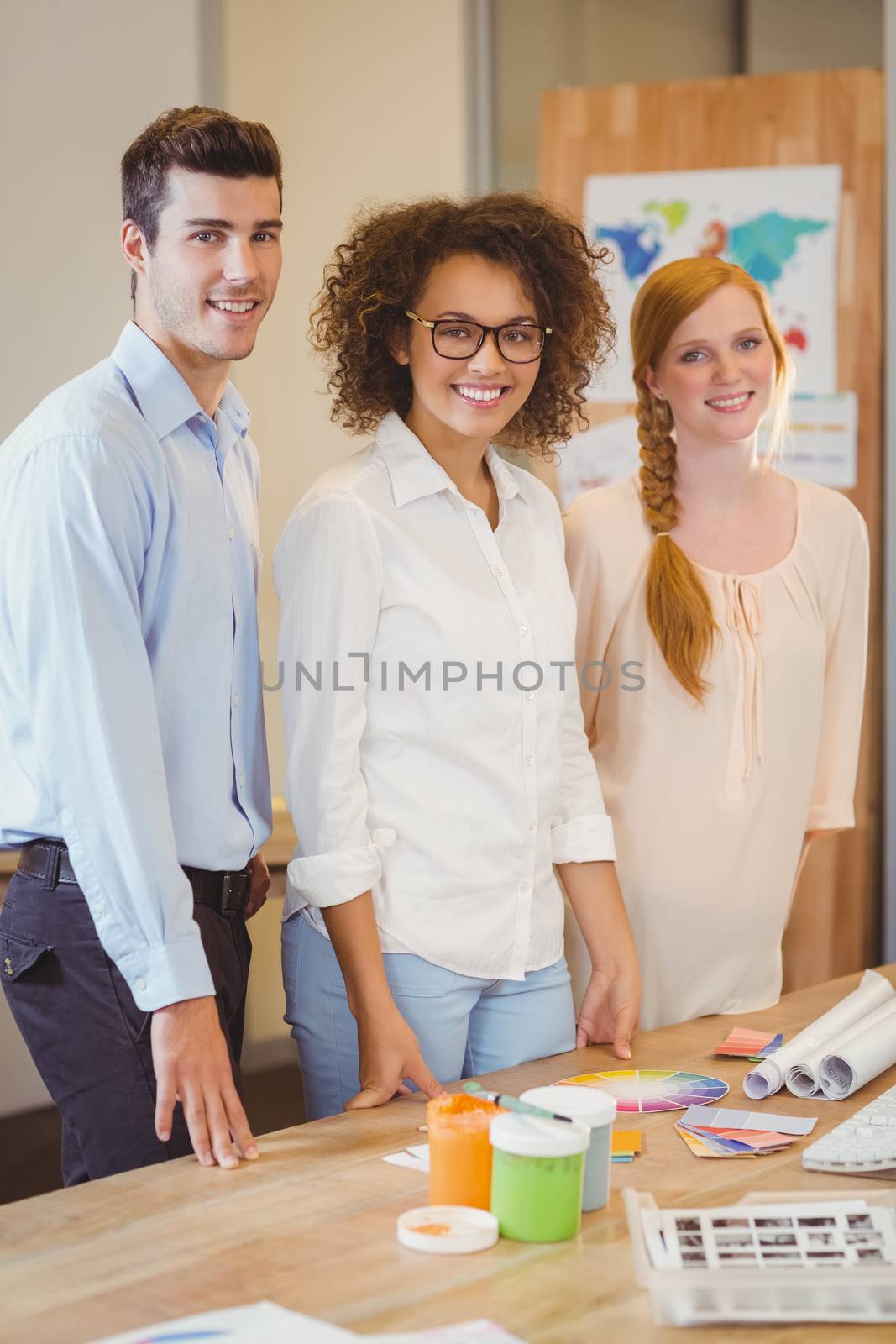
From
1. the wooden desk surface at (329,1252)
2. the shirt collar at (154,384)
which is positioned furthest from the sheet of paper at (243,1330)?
the shirt collar at (154,384)

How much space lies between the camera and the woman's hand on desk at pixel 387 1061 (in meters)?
1.66

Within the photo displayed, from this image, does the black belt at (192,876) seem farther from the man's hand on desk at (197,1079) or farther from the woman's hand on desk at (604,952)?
the woman's hand on desk at (604,952)

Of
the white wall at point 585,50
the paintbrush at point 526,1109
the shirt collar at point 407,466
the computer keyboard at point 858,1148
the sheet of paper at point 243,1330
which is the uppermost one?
the white wall at point 585,50

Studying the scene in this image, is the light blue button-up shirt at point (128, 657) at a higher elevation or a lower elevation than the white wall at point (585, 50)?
lower

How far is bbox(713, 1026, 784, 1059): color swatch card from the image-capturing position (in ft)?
5.92

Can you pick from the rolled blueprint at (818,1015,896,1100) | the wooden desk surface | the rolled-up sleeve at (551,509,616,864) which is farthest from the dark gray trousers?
the rolled blueprint at (818,1015,896,1100)

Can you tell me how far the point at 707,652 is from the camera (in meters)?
2.16

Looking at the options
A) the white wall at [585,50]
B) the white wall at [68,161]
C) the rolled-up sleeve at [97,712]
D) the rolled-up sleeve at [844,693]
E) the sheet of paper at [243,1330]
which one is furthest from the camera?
the white wall at [585,50]

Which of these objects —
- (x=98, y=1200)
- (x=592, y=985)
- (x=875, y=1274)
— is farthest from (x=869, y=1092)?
(x=98, y=1200)

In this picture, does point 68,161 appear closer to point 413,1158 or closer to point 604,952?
point 604,952

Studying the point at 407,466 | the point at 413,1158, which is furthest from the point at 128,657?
the point at 413,1158

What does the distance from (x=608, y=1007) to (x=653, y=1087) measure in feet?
0.96

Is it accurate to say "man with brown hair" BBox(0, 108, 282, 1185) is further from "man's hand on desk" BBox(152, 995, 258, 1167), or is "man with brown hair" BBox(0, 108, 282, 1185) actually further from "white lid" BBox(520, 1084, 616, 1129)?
"white lid" BBox(520, 1084, 616, 1129)

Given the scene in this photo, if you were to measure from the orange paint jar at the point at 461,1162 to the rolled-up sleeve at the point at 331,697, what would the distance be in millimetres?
437
